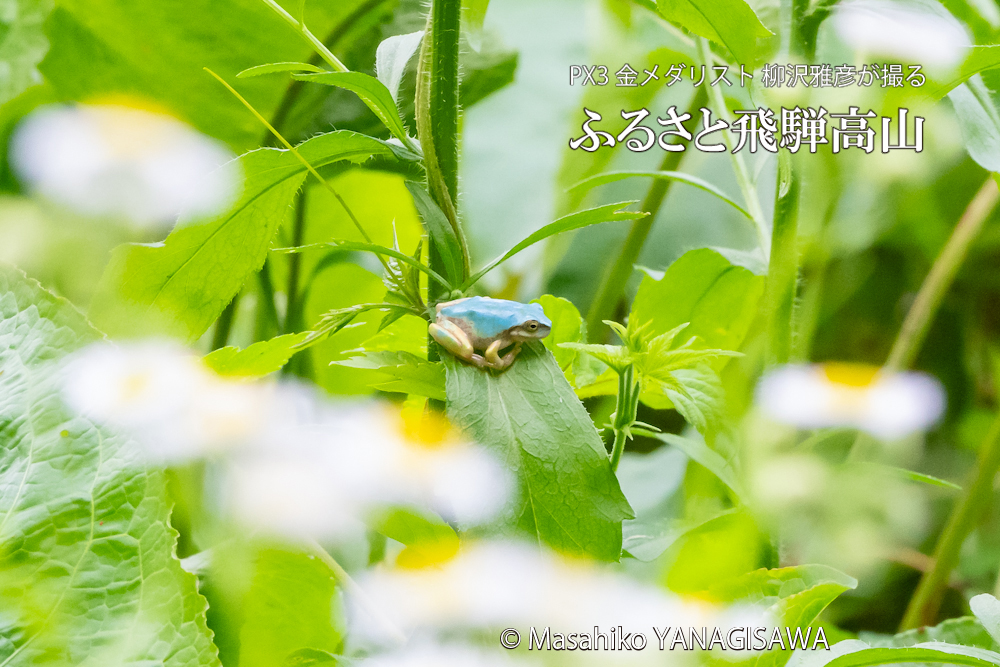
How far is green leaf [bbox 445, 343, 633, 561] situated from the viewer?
0.23m

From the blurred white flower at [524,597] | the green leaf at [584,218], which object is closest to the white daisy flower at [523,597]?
the blurred white flower at [524,597]

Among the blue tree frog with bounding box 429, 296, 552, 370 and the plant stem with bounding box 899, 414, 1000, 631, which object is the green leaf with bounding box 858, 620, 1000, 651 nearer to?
the plant stem with bounding box 899, 414, 1000, 631

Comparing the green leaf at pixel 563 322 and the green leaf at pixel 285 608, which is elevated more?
the green leaf at pixel 563 322

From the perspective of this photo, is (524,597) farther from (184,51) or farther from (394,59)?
(184,51)

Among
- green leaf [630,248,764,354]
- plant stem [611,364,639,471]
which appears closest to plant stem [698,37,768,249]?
green leaf [630,248,764,354]

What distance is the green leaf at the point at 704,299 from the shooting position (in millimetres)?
374

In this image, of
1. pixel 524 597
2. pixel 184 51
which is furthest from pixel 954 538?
pixel 184 51

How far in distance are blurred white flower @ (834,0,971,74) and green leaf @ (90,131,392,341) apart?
23 centimetres

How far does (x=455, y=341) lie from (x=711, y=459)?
0.47ft

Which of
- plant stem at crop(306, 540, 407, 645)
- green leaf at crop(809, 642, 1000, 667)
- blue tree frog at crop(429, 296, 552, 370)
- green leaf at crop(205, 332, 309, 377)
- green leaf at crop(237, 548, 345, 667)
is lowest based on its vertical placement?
green leaf at crop(237, 548, 345, 667)

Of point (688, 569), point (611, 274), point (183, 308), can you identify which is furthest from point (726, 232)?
point (183, 308)

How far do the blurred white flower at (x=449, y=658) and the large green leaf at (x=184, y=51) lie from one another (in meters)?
0.33

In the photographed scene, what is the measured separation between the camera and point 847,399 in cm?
43

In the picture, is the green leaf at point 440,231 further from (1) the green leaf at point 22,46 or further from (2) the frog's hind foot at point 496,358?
(1) the green leaf at point 22,46
